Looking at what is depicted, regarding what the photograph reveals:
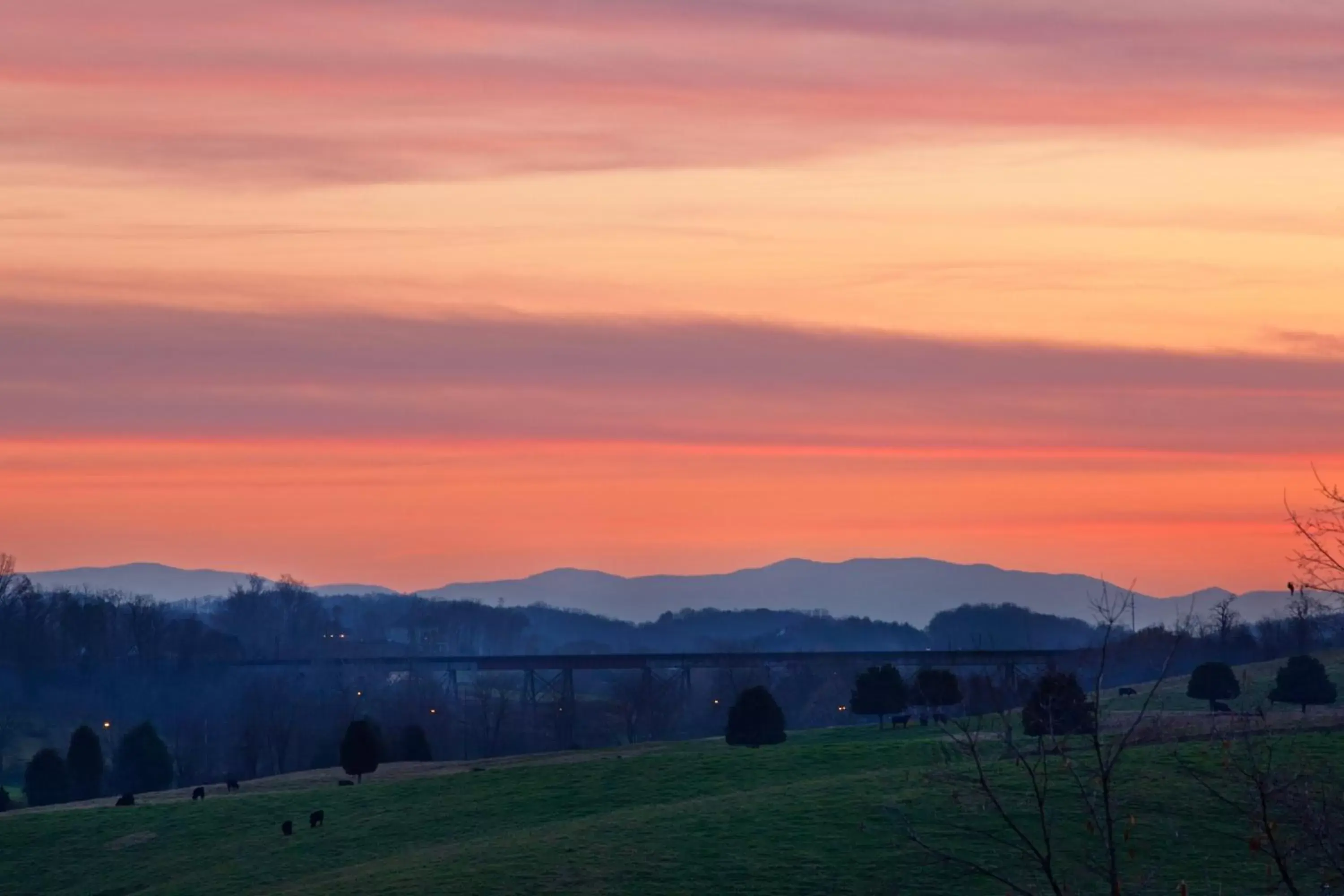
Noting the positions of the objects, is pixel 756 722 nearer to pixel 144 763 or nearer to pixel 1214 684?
pixel 1214 684

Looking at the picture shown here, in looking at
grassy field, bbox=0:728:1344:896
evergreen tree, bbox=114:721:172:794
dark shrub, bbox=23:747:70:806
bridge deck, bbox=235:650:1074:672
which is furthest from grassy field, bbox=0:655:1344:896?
bridge deck, bbox=235:650:1074:672

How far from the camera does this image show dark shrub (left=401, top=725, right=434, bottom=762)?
9925 cm

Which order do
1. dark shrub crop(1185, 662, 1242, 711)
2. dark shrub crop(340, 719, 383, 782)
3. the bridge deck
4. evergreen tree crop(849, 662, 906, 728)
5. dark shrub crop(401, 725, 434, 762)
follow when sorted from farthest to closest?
the bridge deck → dark shrub crop(401, 725, 434, 762) → evergreen tree crop(849, 662, 906, 728) → dark shrub crop(340, 719, 383, 782) → dark shrub crop(1185, 662, 1242, 711)

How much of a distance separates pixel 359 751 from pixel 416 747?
57.4ft

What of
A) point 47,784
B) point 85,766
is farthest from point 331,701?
point 47,784

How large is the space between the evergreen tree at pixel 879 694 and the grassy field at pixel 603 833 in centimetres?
1509

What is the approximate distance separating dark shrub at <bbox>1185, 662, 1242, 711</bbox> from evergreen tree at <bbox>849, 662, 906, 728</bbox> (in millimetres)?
17757

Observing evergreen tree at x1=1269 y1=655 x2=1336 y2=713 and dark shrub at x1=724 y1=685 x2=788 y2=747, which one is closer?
evergreen tree at x1=1269 y1=655 x2=1336 y2=713

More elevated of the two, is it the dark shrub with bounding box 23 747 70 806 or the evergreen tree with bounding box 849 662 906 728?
the evergreen tree with bounding box 849 662 906 728

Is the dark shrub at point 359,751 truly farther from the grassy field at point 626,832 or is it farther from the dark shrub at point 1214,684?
the dark shrub at point 1214,684

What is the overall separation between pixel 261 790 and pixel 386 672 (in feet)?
370

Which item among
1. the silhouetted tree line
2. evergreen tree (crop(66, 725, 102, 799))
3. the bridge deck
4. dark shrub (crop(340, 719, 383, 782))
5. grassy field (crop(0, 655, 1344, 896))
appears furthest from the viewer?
the bridge deck

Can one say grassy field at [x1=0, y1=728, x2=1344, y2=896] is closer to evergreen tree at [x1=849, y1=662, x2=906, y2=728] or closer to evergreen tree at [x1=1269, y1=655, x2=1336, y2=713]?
evergreen tree at [x1=849, y1=662, x2=906, y2=728]

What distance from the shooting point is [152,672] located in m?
192
